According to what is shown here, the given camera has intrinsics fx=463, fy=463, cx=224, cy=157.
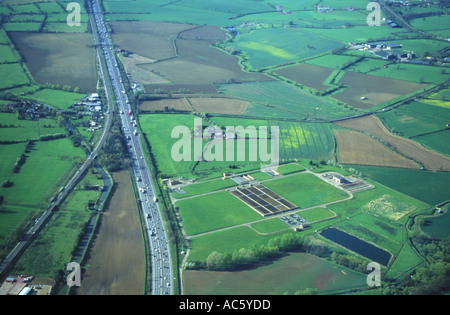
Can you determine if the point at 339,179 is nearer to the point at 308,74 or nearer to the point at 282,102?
the point at 282,102

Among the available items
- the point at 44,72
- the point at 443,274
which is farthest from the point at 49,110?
the point at 443,274

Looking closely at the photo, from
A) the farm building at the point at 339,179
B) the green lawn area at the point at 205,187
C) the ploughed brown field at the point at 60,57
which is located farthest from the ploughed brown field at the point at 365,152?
the ploughed brown field at the point at 60,57

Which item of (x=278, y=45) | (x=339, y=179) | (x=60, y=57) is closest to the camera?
(x=339, y=179)

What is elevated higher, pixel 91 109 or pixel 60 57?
pixel 60 57

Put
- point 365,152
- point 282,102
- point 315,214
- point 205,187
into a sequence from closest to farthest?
point 315,214
point 205,187
point 365,152
point 282,102

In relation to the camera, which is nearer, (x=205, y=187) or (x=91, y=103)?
(x=205, y=187)

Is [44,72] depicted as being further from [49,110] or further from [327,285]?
[327,285]

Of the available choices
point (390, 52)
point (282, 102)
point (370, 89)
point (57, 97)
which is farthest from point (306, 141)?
point (390, 52)

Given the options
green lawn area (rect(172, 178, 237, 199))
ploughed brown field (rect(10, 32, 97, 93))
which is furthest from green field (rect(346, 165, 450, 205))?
ploughed brown field (rect(10, 32, 97, 93))
